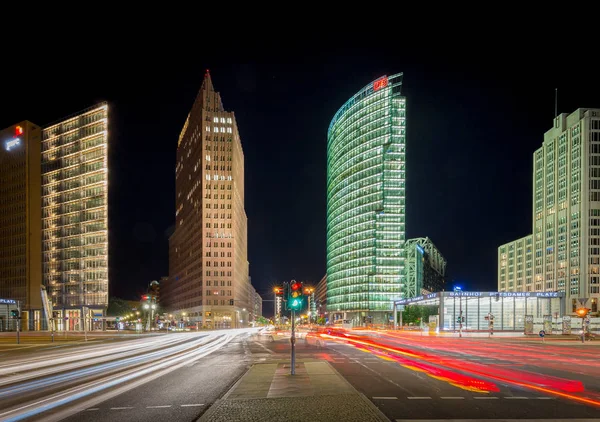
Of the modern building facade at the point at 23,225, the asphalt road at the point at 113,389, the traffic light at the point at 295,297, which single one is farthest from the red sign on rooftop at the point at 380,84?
the traffic light at the point at 295,297

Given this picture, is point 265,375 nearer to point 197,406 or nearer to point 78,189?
point 197,406

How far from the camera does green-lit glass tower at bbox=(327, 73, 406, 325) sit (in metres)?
156

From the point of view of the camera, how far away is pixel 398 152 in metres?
156

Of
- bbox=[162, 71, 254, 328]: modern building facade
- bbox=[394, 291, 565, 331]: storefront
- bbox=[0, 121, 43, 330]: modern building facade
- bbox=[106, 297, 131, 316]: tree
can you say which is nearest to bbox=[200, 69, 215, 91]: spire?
bbox=[162, 71, 254, 328]: modern building facade

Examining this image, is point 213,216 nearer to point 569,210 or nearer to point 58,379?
point 569,210

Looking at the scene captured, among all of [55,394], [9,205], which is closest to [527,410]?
[55,394]

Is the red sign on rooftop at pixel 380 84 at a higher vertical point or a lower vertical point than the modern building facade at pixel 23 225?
higher

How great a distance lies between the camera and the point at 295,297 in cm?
1867

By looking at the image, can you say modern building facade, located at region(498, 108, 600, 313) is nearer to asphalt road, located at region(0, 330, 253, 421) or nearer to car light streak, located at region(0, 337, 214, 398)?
car light streak, located at region(0, 337, 214, 398)

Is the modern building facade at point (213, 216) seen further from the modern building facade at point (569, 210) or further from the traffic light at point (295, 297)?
the traffic light at point (295, 297)

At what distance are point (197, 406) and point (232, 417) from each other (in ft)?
7.83

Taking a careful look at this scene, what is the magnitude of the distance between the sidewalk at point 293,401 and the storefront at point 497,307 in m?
81.4

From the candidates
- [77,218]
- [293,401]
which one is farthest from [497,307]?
[293,401]

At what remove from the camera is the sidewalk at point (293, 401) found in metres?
10.9
